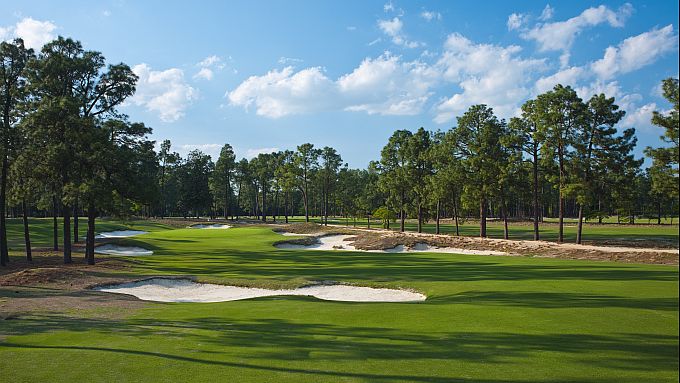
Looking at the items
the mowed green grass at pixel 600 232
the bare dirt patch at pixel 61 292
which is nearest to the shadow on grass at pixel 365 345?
the bare dirt patch at pixel 61 292

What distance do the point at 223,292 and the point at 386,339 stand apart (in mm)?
14919

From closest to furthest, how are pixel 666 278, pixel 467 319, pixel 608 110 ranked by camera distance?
1. pixel 467 319
2. pixel 666 278
3. pixel 608 110

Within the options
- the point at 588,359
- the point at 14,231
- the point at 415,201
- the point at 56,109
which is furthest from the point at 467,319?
the point at 14,231

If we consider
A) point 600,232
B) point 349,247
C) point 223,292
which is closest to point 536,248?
point 349,247

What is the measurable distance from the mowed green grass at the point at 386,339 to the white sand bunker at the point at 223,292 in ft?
7.44

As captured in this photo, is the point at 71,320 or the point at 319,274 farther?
the point at 319,274

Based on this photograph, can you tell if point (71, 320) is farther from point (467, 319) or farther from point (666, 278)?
point (666, 278)

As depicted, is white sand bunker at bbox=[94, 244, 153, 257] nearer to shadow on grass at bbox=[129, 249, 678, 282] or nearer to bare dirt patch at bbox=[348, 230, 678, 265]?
shadow on grass at bbox=[129, 249, 678, 282]

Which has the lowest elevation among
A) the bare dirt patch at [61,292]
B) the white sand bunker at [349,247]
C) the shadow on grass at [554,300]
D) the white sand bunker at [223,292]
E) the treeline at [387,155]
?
Answer: the white sand bunker at [349,247]

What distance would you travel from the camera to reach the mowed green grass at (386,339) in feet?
29.9

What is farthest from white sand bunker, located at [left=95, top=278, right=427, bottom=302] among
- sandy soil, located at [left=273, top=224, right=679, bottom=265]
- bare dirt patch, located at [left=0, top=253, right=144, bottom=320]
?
sandy soil, located at [left=273, top=224, right=679, bottom=265]

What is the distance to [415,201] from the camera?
2667 inches

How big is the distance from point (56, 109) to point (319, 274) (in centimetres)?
2101

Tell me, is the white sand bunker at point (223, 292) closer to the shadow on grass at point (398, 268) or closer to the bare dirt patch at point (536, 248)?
the shadow on grass at point (398, 268)
